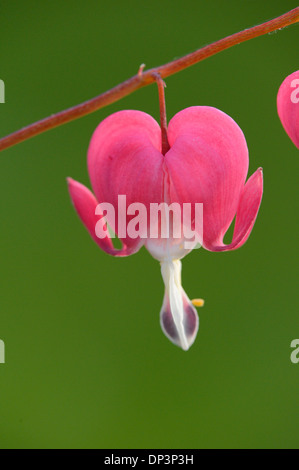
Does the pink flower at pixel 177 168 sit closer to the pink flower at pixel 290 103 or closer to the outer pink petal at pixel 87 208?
the outer pink petal at pixel 87 208

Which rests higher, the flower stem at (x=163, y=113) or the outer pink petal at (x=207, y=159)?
the flower stem at (x=163, y=113)

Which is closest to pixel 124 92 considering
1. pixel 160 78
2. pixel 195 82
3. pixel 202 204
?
pixel 160 78

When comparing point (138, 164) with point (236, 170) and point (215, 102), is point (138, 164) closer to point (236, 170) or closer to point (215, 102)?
point (236, 170)

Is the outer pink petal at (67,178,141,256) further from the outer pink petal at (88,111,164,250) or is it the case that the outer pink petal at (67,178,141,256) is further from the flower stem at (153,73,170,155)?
the flower stem at (153,73,170,155)

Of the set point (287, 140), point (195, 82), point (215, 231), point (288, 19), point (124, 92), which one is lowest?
point (215, 231)

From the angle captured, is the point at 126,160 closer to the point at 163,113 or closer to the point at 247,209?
the point at 163,113
